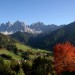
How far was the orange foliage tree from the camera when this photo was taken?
11512cm

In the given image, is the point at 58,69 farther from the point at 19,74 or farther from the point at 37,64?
the point at 19,74

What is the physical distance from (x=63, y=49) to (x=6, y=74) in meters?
43.1

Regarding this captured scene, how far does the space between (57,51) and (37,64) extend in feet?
85.2

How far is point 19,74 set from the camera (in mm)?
78625

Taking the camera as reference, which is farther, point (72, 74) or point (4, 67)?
point (4, 67)

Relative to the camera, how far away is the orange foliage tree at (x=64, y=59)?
115 m

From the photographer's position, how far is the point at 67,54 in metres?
120

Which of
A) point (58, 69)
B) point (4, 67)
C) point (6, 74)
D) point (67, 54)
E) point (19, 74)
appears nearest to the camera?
point (19, 74)

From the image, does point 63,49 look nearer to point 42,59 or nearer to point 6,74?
point 42,59

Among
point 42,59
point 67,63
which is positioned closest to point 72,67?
point 67,63

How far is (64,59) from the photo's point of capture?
11831cm

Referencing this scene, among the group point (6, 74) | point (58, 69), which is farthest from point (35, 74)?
point (58, 69)

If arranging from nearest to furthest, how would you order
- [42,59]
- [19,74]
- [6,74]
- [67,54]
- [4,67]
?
[19,74]
[6,74]
[4,67]
[42,59]
[67,54]

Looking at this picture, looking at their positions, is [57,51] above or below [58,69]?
above
